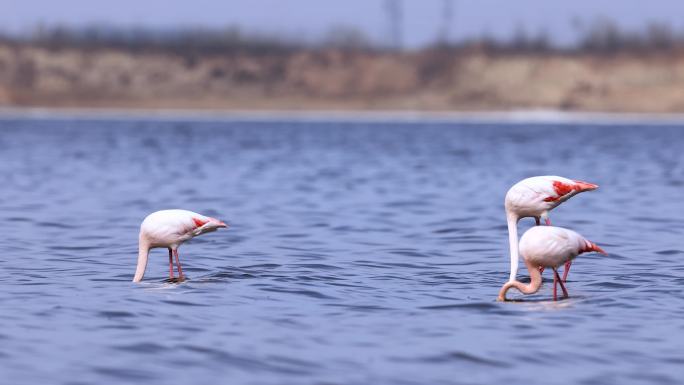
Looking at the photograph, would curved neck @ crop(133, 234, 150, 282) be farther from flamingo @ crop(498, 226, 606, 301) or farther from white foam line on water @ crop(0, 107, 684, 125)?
white foam line on water @ crop(0, 107, 684, 125)

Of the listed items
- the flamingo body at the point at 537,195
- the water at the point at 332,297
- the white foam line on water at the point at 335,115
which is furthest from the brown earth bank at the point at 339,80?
the flamingo body at the point at 537,195

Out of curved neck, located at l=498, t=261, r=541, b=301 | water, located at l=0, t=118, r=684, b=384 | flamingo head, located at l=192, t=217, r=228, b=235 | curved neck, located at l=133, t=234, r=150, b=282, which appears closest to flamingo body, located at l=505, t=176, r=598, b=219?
water, located at l=0, t=118, r=684, b=384

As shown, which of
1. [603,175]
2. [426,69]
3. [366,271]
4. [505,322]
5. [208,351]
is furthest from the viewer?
[426,69]

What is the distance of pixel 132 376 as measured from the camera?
9320 mm

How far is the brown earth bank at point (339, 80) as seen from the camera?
177 meters

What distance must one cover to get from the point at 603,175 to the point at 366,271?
84.3ft

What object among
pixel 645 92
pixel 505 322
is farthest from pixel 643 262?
pixel 645 92

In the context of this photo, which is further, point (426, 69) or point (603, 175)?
point (426, 69)

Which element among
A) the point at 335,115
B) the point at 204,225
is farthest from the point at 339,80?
the point at 204,225

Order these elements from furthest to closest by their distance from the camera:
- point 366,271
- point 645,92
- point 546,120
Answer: point 645,92 → point 546,120 → point 366,271

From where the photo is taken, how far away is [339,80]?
627 ft

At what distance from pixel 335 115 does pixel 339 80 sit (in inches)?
556

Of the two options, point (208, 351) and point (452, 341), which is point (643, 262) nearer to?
point (452, 341)

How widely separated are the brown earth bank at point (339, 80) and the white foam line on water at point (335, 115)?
1302 mm
